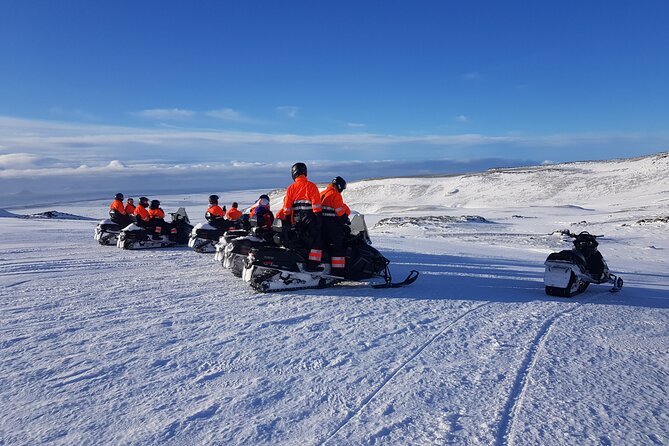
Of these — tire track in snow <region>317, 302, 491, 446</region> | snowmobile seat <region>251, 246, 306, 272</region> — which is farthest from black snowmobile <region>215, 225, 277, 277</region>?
tire track in snow <region>317, 302, 491, 446</region>

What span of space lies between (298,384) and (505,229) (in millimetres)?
24737

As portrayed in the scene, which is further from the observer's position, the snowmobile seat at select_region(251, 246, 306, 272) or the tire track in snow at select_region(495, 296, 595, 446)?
the snowmobile seat at select_region(251, 246, 306, 272)

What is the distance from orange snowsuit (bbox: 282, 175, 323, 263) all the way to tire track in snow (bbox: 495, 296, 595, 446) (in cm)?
343

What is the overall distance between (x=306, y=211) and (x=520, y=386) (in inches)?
169

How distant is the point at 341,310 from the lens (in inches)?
247

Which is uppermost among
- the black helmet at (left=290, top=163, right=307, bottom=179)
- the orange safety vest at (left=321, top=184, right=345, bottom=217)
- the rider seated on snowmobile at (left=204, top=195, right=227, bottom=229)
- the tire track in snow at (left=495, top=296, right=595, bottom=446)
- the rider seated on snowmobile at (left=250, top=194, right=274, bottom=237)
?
the black helmet at (left=290, top=163, right=307, bottom=179)

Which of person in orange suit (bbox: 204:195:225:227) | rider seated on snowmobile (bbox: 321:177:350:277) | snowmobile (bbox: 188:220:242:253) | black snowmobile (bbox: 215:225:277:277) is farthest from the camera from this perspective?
person in orange suit (bbox: 204:195:225:227)

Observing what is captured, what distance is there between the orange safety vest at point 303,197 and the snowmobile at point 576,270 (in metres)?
3.84

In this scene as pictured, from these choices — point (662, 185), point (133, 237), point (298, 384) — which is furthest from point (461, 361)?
point (662, 185)

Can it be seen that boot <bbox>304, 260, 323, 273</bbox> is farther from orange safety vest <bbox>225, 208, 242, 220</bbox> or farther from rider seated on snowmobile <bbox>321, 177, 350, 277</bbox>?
orange safety vest <bbox>225, 208, 242, 220</bbox>

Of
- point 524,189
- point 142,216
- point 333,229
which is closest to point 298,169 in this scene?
point 333,229

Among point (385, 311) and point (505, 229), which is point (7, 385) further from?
point (505, 229)

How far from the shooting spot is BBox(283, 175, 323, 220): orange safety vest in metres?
7.43

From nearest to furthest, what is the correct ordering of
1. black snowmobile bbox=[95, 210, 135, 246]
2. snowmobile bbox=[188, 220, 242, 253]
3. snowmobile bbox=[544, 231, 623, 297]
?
snowmobile bbox=[544, 231, 623, 297] → snowmobile bbox=[188, 220, 242, 253] → black snowmobile bbox=[95, 210, 135, 246]
